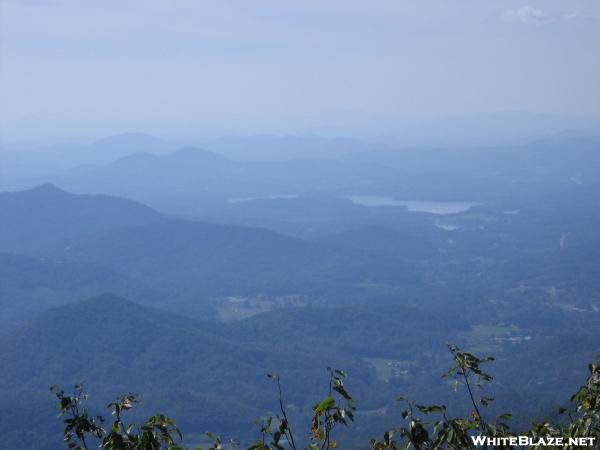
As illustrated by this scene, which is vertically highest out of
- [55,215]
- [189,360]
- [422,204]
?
[55,215]

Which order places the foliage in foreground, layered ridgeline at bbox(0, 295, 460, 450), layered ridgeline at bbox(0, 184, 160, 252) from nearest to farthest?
the foliage in foreground < layered ridgeline at bbox(0, 295, 460, 450) < layered ridgeline at bbox(0, 184, 160, 252)

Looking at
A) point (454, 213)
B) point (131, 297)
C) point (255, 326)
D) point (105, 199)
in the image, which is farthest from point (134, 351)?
point (454, 213)

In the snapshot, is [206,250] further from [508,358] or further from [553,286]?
[508,358]

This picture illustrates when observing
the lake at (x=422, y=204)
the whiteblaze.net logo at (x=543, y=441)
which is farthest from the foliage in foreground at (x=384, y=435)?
the lake at (x=422, y=204)

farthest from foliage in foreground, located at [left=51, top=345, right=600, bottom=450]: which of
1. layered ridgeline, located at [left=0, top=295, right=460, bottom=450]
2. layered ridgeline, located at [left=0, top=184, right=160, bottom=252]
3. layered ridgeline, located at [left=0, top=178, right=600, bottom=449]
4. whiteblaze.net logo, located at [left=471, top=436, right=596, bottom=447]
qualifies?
layered ridgeline, located at [left=0, top=184, right=160, bottom=252]

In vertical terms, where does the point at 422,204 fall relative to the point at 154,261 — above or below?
below

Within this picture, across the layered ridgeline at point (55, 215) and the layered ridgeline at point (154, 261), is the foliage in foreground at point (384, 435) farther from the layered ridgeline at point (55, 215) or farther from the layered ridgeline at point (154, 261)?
the layered ridgeline at point (55, 215)

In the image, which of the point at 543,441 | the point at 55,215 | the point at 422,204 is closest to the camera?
the point at 543,441

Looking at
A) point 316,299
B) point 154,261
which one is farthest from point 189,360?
point 154,261

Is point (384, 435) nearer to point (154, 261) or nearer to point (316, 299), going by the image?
point (316, 299)

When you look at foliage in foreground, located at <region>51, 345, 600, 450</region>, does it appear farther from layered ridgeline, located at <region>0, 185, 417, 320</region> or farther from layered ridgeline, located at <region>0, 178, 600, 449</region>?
layered ridgeline, located at <region>0, 185, 417, 320</region>

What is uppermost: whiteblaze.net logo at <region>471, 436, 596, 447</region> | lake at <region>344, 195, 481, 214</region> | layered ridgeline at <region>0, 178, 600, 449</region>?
whiteblaze.net logo at <region>471, 436, 596, 447</region>
